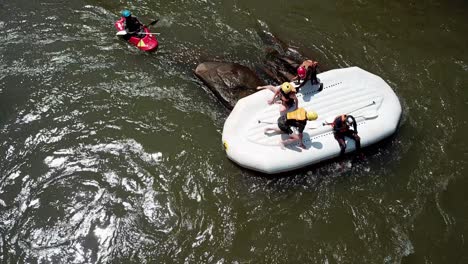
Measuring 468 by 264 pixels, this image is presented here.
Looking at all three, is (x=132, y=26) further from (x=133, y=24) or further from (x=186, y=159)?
(x=186, y=159)

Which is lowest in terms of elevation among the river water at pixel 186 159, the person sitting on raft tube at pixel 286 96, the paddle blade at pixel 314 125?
the river water at pixel 186 159

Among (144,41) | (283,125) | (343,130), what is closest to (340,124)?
(343,130)

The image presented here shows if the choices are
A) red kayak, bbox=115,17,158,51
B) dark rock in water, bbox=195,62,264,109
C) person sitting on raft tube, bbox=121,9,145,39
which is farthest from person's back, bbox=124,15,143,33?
dark rock in water, bbox=195,62,264,109

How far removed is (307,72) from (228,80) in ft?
5.85

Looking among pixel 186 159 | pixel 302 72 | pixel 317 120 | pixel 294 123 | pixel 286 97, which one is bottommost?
pixel 186 159

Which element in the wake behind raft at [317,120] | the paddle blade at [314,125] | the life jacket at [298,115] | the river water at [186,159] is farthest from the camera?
the paddle blade at [314,125]

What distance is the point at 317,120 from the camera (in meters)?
7.93

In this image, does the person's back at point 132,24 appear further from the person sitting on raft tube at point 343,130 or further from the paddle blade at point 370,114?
the paddle blade at point 370,114

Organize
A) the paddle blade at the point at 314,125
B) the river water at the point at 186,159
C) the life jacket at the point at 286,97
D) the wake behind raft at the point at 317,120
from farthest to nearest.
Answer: the paddle blade at the point at 314,125 < the life jacket at the point at 286,97 < the wake behind raft at the point at 317,120 < the river water at the point at 186,159

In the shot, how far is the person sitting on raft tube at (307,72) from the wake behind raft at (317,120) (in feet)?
0.40

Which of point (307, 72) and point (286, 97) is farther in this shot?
point (307, 72)

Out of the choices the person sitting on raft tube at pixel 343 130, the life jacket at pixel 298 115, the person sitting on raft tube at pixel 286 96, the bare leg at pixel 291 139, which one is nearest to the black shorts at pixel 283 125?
the bare leg at pixel 291 139

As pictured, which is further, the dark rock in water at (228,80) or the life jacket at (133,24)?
the life jacket at (133,24)

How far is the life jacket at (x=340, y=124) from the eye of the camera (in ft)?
24.7
